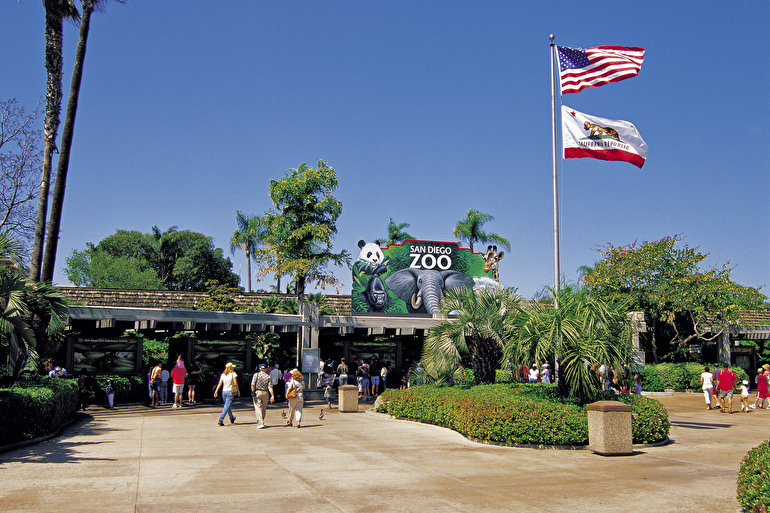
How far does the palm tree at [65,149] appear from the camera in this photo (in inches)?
655

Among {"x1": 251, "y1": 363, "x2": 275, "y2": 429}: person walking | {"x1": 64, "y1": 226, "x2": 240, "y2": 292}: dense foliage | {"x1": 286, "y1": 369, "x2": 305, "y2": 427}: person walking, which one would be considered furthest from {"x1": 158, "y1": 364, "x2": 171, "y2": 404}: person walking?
{"x1": 64, "y1": 226, "x2": 240, "y2": 292}: dense foliage

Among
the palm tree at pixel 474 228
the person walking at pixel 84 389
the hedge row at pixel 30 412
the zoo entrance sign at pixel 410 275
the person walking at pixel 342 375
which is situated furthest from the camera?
the palm tree at pixel 474 228

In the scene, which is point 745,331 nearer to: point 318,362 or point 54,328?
point 318,362

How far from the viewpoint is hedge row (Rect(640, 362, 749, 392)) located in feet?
91.9

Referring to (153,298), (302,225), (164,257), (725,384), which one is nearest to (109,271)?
(164,257)

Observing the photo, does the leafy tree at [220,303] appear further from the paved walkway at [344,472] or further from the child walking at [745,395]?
the child walking at [745,395]

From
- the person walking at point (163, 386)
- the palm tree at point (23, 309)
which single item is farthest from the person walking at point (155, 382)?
the palm tree at point (23, 309)

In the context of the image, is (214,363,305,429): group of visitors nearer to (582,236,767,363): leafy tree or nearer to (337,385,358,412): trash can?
(337,385,358,412): trash can

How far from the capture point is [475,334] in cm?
1691

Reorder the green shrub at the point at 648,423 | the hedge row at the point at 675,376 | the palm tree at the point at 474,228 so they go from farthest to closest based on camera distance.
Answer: the palm tree at the point at 474,228
the hedge row at the point at 675,376
the green shrub at the point at 648,423

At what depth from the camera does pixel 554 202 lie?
1655 cm

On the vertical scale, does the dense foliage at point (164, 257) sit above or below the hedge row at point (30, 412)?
above

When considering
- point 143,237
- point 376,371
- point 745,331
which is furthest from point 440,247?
point 143,237

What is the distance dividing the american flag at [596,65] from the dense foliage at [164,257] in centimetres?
4828
